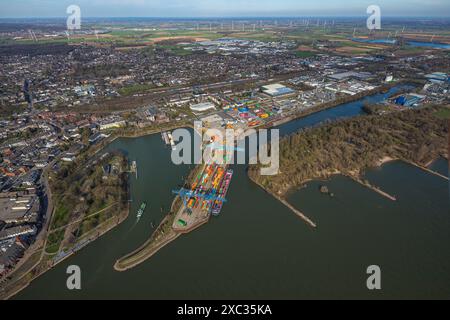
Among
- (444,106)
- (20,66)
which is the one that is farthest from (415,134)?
(20,66)

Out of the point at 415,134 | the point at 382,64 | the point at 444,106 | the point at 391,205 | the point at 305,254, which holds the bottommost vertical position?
the point at 305,254

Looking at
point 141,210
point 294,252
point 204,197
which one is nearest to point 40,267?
point 141,210

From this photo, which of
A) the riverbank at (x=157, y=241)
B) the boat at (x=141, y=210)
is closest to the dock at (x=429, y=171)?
the riverbank at (x=157, y=241)

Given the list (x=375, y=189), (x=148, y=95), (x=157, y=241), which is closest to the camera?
(x=157, y=241)

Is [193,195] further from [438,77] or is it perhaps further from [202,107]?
[438,77]

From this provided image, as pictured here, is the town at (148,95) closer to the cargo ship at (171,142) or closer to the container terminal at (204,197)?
the container terminal at (204,197)

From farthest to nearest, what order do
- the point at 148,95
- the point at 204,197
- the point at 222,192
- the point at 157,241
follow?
the point at 148,95 → the point at 222,192 → the point at 204,197 → the point at 157,241

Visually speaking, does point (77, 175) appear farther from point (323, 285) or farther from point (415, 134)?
point (415, 134)
